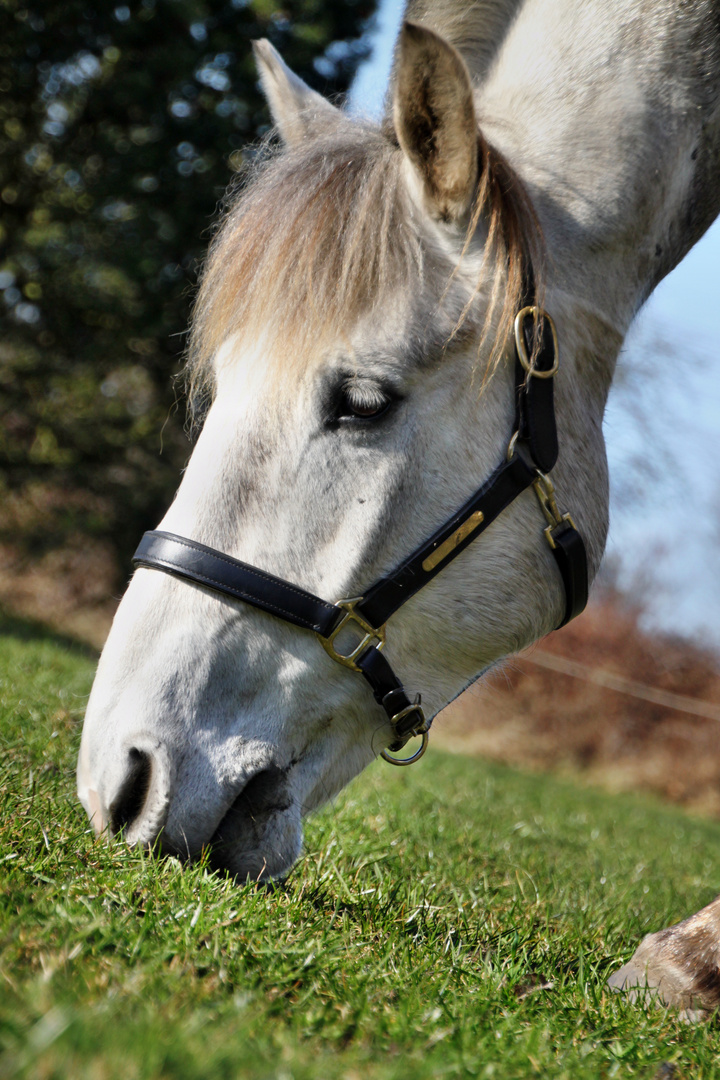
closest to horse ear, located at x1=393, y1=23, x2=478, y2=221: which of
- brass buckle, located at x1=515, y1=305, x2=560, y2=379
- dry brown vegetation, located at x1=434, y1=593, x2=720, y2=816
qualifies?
brass buckle, located at x1=515, y1=305, x2=560, y2=379

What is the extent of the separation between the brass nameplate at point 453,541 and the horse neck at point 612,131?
66 centimetres

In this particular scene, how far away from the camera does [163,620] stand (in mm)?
1674

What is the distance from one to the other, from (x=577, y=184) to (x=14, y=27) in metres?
10.3

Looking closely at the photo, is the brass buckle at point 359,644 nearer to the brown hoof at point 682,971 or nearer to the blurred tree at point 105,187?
the brown hoof at point 682,971

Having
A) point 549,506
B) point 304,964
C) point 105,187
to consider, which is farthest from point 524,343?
point 105,187

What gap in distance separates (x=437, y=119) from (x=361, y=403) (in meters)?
0.65

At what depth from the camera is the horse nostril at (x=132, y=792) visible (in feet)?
5.20

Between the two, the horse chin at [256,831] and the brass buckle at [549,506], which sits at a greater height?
the brass buckle at [549,506]

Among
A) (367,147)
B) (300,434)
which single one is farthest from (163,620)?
(367,147)

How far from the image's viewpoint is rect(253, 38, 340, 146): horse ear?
239 cm

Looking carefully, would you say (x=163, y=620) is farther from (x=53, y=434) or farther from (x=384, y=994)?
(x=53, y=434)

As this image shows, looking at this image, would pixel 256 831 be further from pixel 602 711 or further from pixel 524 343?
pixel 602 711

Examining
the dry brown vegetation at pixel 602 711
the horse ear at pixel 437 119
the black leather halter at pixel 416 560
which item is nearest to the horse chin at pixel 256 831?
the black leather halter at pixel 416 560

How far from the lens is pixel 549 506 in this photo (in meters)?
1.97
